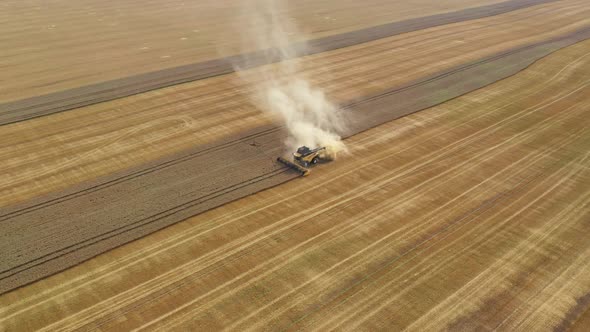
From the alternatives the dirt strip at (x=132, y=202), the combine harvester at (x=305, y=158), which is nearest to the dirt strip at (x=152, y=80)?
the dirt strip at (x=132, y=202)

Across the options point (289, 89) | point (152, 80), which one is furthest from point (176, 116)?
point (289, 89)

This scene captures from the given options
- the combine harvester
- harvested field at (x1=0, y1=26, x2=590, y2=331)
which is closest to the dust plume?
the combine harvester

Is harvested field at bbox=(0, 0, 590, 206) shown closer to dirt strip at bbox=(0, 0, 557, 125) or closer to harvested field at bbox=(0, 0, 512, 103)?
dirt strip at bbox=(0, 0, 557, 125)

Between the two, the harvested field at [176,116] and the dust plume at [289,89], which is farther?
the dust plume at [289,89]

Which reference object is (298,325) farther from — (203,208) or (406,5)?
(406,5)

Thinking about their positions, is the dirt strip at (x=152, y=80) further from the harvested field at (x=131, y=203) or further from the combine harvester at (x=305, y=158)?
the combine harvester at (x=305, y=158)

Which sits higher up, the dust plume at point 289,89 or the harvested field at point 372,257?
the harvested field at point 372,257
